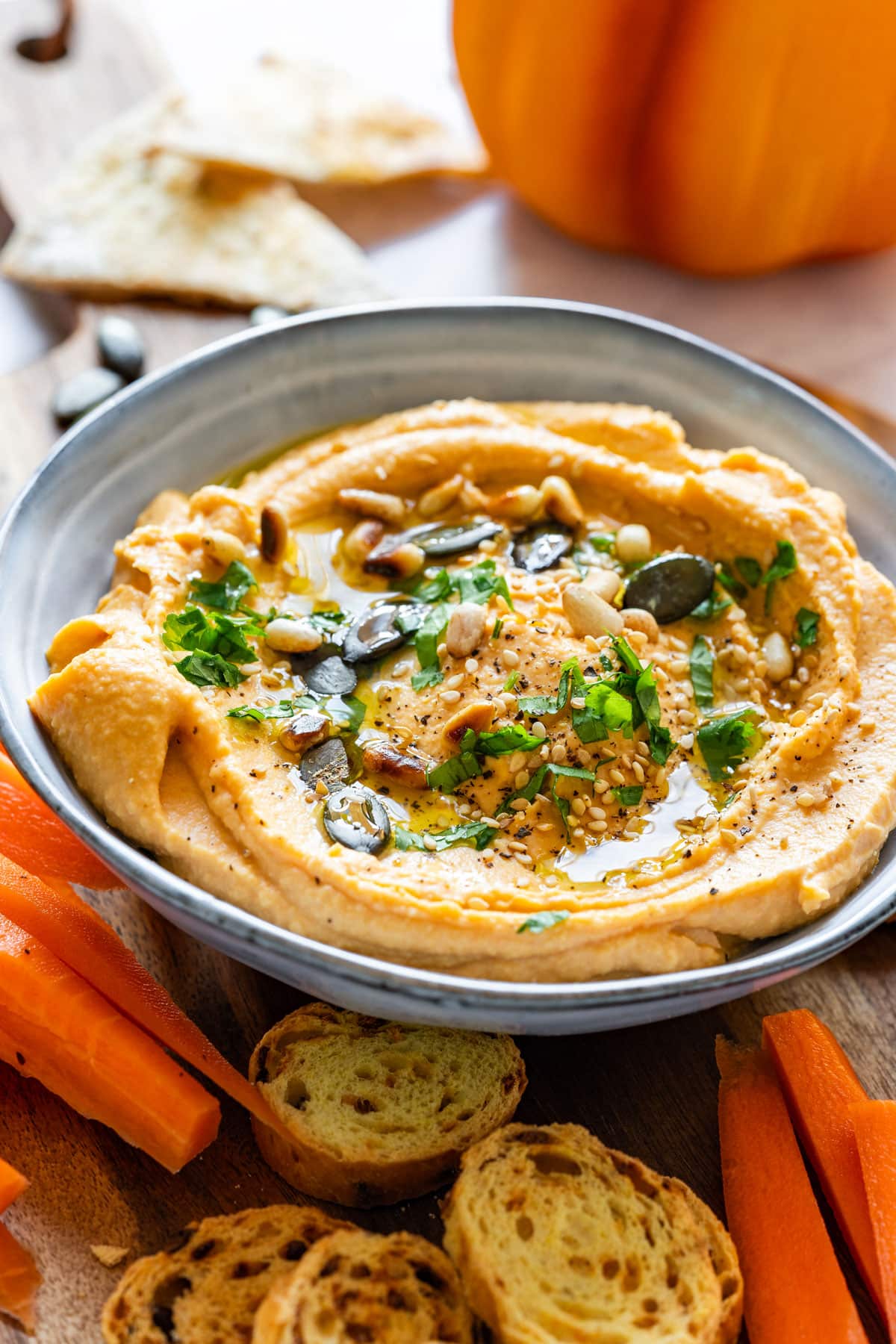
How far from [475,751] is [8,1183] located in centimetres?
164

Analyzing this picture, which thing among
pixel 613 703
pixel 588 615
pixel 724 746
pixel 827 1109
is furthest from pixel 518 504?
pixel 827 1109

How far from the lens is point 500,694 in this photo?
385 centimetres

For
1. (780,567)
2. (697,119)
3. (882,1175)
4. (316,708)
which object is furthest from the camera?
(697,119)

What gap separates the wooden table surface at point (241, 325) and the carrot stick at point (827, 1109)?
14 cm

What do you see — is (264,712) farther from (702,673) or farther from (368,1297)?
(368,1297)

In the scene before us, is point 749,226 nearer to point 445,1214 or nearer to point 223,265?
point 223,265

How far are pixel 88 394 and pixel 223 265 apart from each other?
3.28ft

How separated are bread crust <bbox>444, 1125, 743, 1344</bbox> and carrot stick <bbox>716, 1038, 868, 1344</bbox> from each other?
5.3 inches

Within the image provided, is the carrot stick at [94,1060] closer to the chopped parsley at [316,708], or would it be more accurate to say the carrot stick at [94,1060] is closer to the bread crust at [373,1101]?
the bread crust at [373,1101]

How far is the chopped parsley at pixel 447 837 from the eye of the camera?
3.62 meters

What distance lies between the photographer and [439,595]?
4227mm

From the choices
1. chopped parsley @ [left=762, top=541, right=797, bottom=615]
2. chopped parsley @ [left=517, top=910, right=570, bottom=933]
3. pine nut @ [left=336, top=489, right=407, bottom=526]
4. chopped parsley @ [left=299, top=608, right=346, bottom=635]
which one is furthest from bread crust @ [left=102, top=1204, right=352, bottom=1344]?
chopped parsley @ [left=762, top=541, right=797, bottom=615]

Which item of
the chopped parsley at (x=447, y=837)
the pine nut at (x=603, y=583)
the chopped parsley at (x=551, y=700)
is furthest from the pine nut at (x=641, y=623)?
the chopped parsley at (x=447, y=837)

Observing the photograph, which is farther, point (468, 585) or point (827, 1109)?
point (468, 585)
